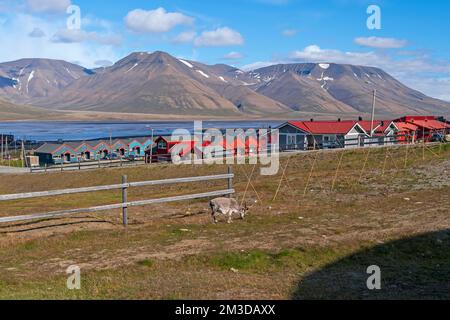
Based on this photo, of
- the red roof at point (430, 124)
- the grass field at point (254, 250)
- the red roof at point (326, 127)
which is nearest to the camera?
the grass field at point (254, 250)

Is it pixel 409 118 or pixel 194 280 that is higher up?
pixel 409 118

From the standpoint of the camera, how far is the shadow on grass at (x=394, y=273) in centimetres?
952

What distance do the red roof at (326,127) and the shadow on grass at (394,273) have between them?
6064 cm

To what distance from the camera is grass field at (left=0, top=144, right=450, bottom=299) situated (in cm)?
988

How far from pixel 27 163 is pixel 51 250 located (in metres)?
94.2

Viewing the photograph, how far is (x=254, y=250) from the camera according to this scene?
1280 cm

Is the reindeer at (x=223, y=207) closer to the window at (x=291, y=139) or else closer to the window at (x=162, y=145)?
the window at (x=291, y=139)

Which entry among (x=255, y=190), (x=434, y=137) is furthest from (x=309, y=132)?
(x=255, y=190)

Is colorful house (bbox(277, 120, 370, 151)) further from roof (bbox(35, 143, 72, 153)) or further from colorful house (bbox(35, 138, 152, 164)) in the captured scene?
roof (bbox(35, 143, 72, 153))

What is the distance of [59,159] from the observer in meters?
102

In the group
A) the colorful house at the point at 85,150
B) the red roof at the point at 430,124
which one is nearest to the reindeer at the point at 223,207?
the red roof at the point at 430,124

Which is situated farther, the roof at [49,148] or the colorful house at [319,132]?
the roof at [49,148]
